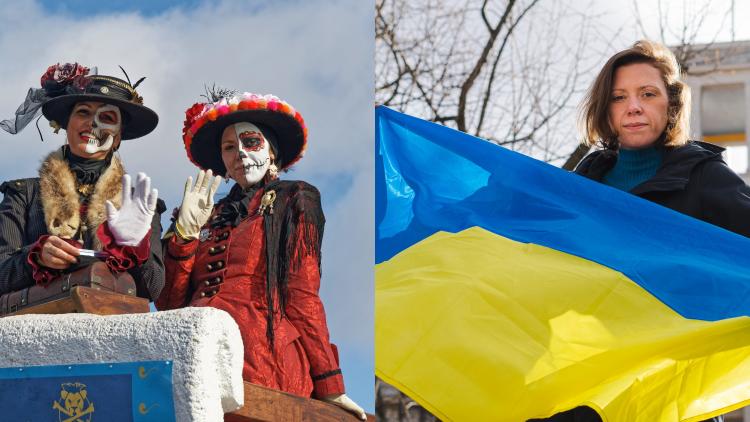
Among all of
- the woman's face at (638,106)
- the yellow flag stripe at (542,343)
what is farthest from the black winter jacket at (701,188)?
the yellow flag stripe at (542,343)

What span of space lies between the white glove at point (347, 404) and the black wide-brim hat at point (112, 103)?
4.64 ft

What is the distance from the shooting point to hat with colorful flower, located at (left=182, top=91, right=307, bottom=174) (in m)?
5.86

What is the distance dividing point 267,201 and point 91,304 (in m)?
1.05

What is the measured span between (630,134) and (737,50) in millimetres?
17125

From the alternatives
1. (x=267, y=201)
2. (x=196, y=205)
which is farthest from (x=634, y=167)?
(x=196, y=205)

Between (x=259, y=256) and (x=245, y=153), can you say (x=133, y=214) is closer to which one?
(x=259, y=256)

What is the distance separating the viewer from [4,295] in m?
5.27

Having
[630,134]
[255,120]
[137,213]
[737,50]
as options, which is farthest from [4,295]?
[737,50]

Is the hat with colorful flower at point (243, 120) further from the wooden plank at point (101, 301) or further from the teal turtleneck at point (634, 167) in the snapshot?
the teal turtleneck at point (634, 167)

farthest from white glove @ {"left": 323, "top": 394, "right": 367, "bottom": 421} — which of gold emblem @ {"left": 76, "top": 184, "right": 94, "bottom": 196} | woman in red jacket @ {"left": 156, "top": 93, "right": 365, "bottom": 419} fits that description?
gold emblem @ {"left": 76, "top": 184, "right": 94, "bottom": 196}

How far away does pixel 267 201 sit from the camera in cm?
570

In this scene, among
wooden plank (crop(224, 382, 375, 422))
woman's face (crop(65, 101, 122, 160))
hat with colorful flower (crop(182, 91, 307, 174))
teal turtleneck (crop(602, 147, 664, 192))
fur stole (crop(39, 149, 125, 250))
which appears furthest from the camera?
hat with colorful flower (crop(182, 91, 307, 174))

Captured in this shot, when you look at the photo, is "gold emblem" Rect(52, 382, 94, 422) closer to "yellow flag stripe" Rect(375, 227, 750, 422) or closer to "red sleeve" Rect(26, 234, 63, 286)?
"red sleeve" Rect(26, 234, 63, 286)

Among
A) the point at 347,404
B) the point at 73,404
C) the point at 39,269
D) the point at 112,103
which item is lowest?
the point at 73,404
